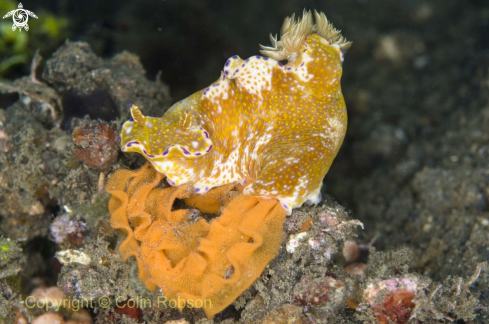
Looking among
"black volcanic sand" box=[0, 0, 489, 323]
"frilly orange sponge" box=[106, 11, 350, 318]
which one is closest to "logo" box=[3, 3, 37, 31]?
"black volcanic sand" box=[0, 0, 489, 323]

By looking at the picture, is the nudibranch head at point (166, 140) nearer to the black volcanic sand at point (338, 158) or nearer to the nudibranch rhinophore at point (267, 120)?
the nudibranch rhinophore at point (267, 120)

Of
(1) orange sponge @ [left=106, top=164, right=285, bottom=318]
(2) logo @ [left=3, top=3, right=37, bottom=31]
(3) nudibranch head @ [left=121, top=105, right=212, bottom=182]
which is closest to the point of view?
(1) orange sponge @ [left=106, top=164, right=285, bottom=318]

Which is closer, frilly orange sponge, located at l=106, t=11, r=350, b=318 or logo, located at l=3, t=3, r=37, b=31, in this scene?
frilly orange sponge, located at l=106, t=11, r=350, b=318

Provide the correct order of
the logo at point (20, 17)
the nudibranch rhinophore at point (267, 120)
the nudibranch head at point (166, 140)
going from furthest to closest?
the logo at point (20, 17) < the nudibranch rhinophore at point (267, 120) < the nudibranch head at point (166, 140)

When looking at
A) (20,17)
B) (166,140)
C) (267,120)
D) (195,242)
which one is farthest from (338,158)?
(20,17)

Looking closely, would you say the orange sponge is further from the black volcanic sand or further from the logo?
the logo

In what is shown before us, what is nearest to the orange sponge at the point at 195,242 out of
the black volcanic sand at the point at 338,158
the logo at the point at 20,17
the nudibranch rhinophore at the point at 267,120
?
the nudibranch rhinophore at the point at 267,120

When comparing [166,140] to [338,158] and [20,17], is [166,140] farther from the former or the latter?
[20,17]

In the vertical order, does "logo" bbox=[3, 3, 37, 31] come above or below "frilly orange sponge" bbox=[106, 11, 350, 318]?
above
